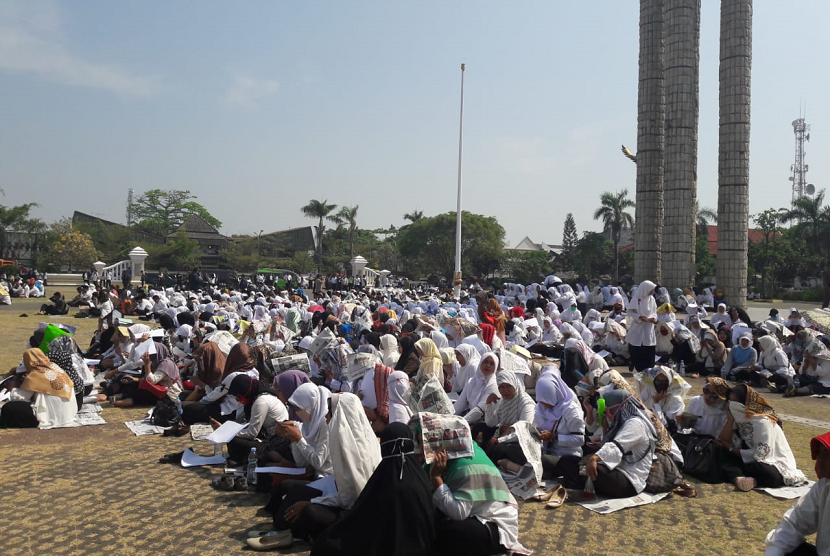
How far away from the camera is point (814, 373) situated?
30.3ft

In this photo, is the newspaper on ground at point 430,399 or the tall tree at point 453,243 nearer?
the newspaper on ground at point 430,399

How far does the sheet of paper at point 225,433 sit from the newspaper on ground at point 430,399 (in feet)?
4.43

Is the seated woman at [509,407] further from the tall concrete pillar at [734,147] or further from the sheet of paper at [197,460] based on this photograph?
the tall concrete pillar at [734,147]

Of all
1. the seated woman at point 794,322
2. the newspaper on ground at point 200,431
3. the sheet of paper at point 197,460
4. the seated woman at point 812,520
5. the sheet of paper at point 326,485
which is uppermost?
the seated woman at point 794,322

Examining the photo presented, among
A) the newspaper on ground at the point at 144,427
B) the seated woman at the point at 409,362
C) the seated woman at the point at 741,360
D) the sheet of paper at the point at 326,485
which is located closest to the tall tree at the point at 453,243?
the seated woman at the point at 741,360

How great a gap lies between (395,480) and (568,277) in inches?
1583

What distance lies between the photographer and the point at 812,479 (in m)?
5.33

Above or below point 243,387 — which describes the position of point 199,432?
below

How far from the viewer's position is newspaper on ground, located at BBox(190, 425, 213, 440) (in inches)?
241

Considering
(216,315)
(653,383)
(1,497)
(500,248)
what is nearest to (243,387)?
(1,497)

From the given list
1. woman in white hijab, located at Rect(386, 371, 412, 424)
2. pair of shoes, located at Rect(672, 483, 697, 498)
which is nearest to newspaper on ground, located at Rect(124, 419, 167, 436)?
woman in white hijab, located at Rect(386, 371, 412, 424)

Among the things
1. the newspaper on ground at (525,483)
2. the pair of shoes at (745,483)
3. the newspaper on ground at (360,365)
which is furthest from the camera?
the newspaper on ground at (360,365)

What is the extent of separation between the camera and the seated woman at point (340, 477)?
149 inches

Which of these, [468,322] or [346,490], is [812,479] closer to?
[346,490]
